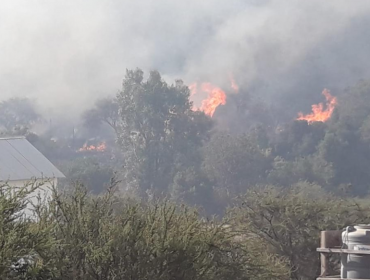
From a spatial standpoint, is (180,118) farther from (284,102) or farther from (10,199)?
(10,199)

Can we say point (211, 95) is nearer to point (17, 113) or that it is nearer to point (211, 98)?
point (211, 98)

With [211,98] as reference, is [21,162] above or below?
below

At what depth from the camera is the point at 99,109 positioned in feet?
281

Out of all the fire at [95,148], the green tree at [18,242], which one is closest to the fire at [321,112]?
the fire at [95,148]

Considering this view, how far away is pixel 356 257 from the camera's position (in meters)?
9.05

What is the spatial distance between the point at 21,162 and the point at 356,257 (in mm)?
35358

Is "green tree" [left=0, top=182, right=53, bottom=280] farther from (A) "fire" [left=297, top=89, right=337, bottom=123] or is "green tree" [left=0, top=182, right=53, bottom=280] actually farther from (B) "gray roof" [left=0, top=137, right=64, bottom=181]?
(A) "fire" [left=297, top=89, right=337, bottom=123]

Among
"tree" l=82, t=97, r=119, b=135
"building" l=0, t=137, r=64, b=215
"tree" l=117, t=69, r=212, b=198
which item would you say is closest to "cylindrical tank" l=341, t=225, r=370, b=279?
"building" l=0, t=137, r=64, b=215

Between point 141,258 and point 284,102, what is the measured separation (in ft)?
257

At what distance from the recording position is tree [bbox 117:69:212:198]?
63625 millimetres

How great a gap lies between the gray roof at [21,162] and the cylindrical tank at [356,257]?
31.7 meters

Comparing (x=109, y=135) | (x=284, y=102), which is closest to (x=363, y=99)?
(x=284, y=102)

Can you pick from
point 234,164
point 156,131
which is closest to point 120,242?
point 234,164

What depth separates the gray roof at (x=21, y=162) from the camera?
40594mm
